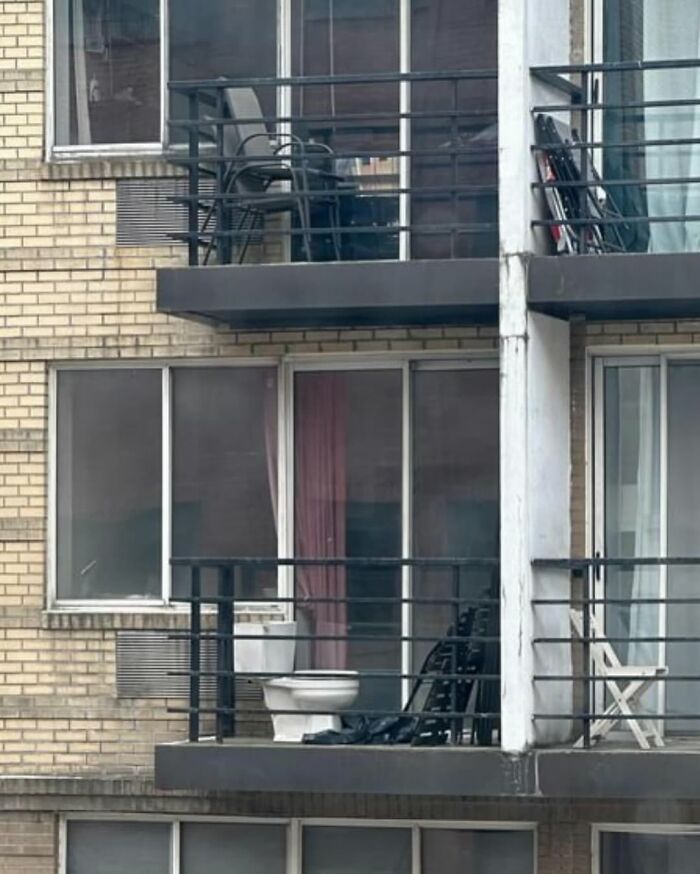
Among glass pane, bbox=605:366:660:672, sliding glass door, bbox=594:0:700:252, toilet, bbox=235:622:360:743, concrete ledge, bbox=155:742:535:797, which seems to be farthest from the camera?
sliding glass door, bbox=594:0:700:252

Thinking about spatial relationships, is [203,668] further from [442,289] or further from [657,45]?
[657,45]

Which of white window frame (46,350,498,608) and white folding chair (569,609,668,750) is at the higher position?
white window frame (46,350,498,608)

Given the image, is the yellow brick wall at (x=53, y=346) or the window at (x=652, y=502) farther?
the yellow brick wall at (x=53, y=346)

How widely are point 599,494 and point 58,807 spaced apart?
12.1 feet

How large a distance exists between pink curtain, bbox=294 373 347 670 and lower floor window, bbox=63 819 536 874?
1.02m

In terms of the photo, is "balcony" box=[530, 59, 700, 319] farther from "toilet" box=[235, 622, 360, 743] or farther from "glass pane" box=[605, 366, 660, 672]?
"toilet" box=[235, 622, 360, 743]

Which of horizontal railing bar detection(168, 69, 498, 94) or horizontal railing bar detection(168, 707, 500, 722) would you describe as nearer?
horizontal railing bar detection(168, 707, 500, 722)

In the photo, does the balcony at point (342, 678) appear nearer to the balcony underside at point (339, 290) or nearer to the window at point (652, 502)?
the window at point (652, 502)

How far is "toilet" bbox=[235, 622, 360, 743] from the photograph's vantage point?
1402 centimetres

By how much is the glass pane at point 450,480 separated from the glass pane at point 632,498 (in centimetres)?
67

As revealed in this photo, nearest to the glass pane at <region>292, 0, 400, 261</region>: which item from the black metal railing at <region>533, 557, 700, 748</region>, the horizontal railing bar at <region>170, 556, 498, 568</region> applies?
the horizontal railing bar at <region>170, 556, 498, 568</region>

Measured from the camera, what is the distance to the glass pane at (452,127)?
14477mm

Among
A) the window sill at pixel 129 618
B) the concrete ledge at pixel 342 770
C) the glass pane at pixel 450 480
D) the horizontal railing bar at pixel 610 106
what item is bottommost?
the concrete ledge at pixel 342 770

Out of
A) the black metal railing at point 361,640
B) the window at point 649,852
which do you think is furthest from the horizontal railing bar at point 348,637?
the window at point 649,852
